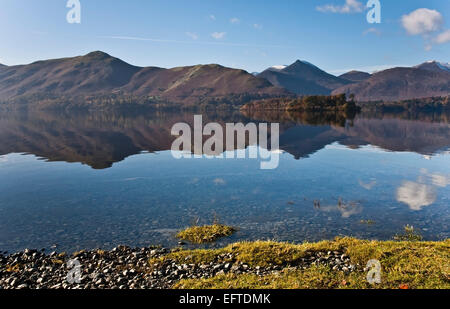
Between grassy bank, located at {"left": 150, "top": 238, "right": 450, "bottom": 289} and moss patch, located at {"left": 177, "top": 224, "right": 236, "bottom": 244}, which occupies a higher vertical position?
grassy bank, located at {"left": 150, "top": 238, "right": 450, "bottom": 289}

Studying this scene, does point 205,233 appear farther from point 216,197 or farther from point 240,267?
point 216,197

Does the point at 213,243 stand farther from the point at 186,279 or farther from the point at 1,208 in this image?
the point at 1,208

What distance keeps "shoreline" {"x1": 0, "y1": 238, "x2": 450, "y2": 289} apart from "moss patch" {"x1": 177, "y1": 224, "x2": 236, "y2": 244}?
2256mm

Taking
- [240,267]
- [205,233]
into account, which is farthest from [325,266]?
[205,233]

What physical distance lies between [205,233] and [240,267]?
275 inches

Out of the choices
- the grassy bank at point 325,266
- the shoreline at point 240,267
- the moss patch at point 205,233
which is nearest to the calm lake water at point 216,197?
the moss patch at point 205,233

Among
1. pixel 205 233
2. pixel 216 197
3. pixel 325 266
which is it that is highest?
pixel 325 266

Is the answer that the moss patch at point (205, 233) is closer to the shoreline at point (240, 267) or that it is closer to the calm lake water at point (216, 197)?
the calm lake water at point (216, 197)

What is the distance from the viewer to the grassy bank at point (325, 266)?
1406cm

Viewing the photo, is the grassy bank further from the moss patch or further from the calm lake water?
the calm lake water

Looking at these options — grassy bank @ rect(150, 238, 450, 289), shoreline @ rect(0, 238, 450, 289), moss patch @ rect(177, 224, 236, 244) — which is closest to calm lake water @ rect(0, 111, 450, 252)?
moss patch @ rect(177, 224, 236, 244)

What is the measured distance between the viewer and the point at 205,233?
77.8ft

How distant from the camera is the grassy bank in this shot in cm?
1406

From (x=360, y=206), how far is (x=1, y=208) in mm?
34454
